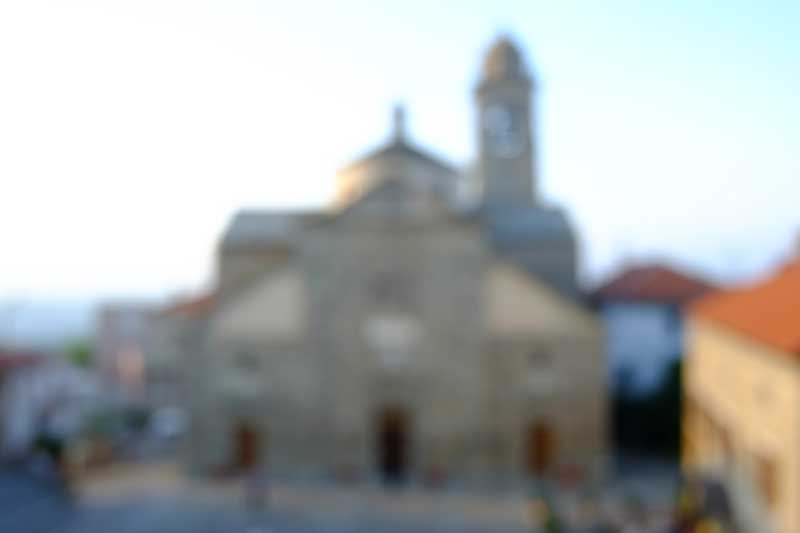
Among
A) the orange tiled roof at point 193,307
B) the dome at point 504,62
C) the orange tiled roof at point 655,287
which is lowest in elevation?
the orange tiled roof at point 193,307

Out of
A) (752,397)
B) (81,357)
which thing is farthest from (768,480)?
(81,357)

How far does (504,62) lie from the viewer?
29750mm

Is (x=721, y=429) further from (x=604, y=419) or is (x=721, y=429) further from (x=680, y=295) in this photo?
(x=680, y=295)

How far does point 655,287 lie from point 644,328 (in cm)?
177

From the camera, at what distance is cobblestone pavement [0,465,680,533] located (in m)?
18.9

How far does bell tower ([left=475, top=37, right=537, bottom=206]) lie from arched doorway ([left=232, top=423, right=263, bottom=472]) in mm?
13802

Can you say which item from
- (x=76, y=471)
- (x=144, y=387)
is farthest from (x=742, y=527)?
(x=144, y=387)

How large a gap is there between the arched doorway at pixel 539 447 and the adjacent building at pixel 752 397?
4409mm

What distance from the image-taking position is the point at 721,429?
18766mm

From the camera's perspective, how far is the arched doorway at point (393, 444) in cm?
2355

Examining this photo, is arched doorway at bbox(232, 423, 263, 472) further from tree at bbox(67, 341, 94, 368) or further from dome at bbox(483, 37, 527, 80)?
tree at bbox(67, 341, 94, 368)

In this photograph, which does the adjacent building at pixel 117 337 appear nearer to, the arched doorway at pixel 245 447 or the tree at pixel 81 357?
the tree at pixel 81 357

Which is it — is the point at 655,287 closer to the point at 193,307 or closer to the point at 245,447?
the point at 245,447

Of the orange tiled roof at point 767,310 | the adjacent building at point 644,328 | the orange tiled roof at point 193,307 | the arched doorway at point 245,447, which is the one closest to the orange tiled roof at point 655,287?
the adjacent building at point 644,328
